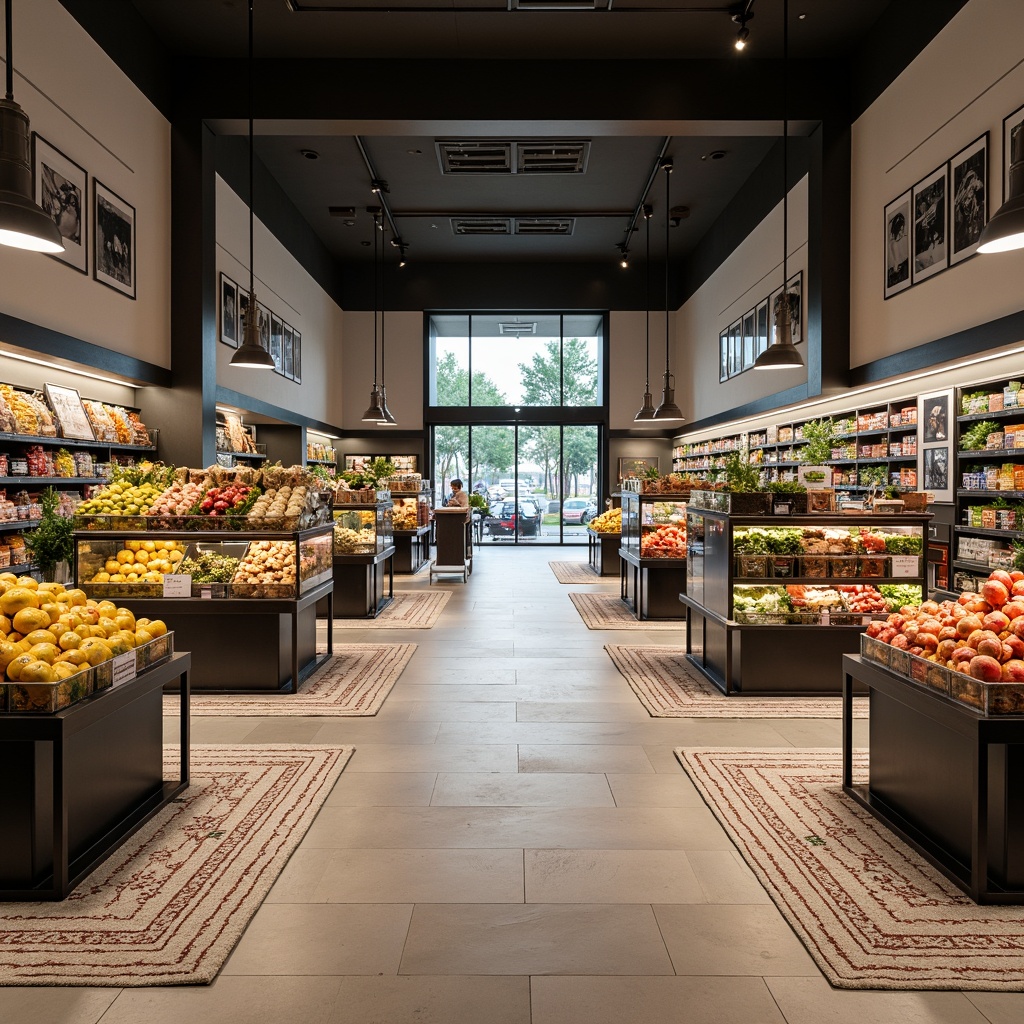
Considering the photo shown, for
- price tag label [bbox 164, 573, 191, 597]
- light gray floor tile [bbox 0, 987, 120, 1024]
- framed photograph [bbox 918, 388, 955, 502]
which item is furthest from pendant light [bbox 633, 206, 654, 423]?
light gray floor tile [bbox 0, 987, 120, 1024]

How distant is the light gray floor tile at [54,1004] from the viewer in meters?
2.14

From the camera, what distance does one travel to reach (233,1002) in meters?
2.22

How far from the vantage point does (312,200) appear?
45.0 ft

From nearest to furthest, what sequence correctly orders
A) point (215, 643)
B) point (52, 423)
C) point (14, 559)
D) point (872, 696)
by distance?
point (872, 696) → point (215, 643) → point (14, 559) → point (52, 423)

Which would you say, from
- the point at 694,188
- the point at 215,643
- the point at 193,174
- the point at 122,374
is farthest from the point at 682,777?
the point at 694,188

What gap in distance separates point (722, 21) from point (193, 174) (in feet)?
19.7

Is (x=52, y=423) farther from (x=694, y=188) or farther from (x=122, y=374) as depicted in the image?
(x=694, y=188)

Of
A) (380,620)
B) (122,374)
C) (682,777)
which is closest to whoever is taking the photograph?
(682,777)

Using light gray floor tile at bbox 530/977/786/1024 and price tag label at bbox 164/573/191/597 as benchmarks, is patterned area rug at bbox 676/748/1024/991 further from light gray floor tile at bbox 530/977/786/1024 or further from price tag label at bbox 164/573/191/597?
price tag label at bbox 164/573/191/597

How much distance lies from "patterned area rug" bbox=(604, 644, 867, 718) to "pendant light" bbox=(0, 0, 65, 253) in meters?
4.34

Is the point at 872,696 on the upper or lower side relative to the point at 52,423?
lower

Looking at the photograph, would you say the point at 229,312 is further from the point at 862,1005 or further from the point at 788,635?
the point at 862,1005

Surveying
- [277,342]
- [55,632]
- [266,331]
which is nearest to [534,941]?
[55,632]

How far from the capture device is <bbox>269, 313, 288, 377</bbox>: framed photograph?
12359mm
